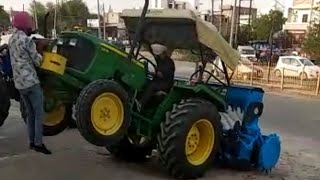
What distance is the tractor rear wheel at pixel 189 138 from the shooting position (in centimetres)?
706

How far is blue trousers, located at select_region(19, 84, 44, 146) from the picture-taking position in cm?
662

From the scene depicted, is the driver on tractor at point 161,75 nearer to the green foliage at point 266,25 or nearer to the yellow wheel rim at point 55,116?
the yellow wheel rim at point 55,116

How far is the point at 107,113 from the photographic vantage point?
6.50 meters

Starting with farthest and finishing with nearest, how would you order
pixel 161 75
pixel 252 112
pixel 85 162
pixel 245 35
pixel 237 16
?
1. pixel 245 35
2. pixel 237 16
3. pixel 252 112
4. pixel 85 162
5. pixel 161 75

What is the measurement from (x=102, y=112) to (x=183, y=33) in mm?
2176

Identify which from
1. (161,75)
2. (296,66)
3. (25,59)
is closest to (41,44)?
(25,59)

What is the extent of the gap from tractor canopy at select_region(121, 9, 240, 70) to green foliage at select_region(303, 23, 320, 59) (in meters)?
27.8

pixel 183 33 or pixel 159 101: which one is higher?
pixel 183 33

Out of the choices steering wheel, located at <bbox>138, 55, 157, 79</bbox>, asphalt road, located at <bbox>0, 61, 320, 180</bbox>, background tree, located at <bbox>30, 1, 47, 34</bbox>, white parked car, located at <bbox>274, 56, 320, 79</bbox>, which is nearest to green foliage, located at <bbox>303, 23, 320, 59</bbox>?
white parked car, located at <bbox>274, 56, 320, 79</bbox>

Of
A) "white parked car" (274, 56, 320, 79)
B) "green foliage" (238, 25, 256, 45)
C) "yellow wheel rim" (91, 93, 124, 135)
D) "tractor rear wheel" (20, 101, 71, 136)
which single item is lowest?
"green foliage" (238, 25, 256, 45)

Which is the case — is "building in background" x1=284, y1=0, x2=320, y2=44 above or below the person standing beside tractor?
below

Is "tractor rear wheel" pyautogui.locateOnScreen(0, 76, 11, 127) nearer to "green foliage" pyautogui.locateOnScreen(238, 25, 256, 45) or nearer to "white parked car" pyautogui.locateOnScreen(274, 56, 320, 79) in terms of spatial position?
"white parked car" pyautogui.locateOnScreen(274, 56, 320, 79)

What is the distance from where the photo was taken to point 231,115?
8.45 metres

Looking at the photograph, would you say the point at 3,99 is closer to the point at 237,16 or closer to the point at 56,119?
the point at 56,119
